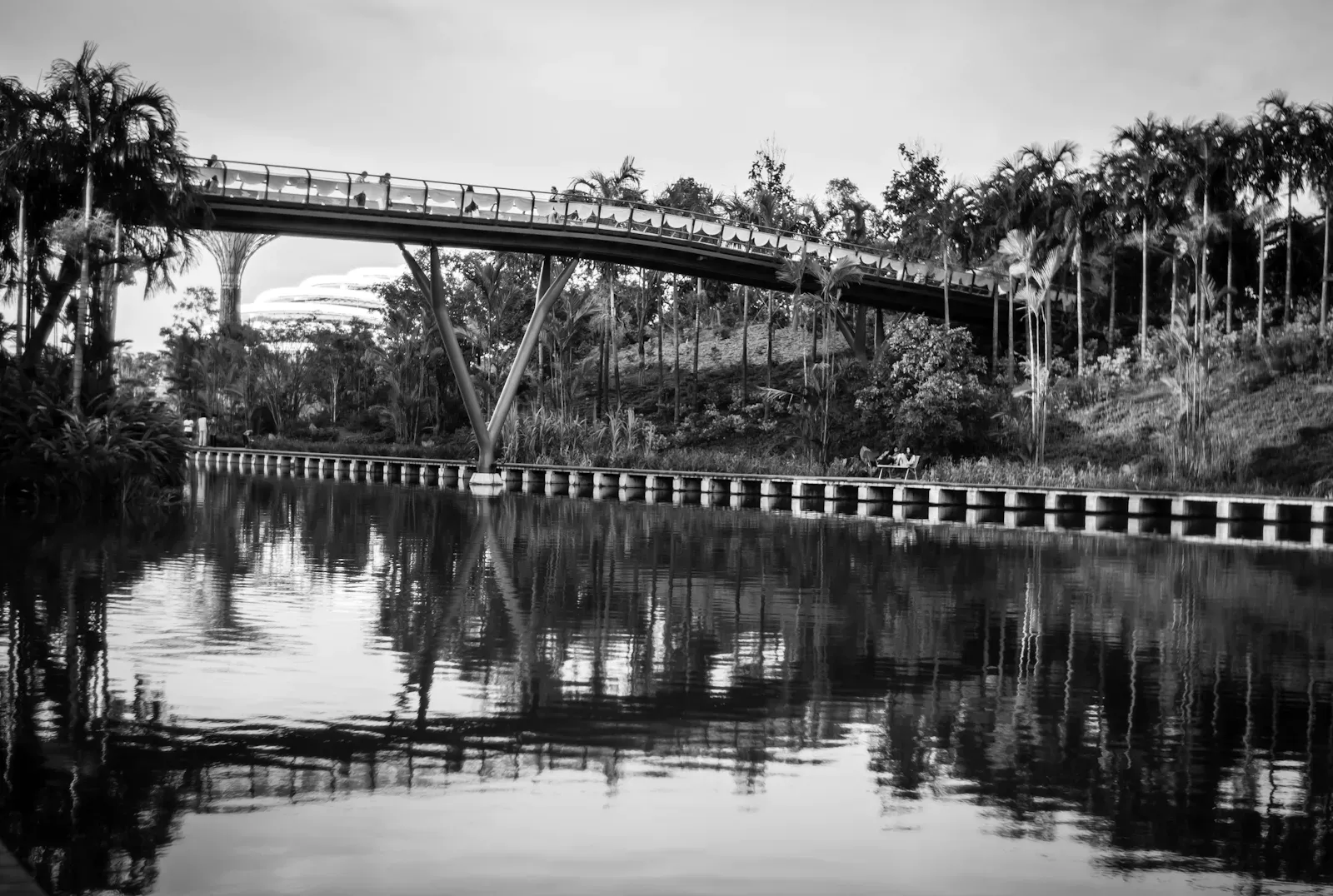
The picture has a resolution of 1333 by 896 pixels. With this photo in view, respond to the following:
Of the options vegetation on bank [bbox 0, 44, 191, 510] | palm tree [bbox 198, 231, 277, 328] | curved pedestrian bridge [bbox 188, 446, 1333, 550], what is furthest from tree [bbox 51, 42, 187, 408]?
palm tree [bbox 198, 231, 277, 328]

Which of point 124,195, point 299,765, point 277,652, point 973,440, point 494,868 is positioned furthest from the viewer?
point 973,440

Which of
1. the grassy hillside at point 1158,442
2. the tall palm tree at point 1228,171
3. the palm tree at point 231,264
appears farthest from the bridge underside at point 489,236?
the palm tree at point 231,264

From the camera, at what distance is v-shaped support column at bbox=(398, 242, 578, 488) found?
107 ft

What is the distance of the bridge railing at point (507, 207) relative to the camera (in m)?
29.2

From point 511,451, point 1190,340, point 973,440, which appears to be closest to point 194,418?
point 511,451

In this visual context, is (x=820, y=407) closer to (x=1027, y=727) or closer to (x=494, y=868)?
(x=1027, y=727)

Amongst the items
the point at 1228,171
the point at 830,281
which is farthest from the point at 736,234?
the point at 1228,171

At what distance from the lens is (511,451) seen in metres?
39.6

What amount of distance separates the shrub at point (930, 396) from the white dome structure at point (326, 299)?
104 meters

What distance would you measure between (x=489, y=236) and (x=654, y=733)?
2651cm

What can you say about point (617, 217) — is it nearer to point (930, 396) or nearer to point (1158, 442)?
point (930, 396)

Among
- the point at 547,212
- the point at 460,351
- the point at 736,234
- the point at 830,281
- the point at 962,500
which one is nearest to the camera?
the point at 962,500

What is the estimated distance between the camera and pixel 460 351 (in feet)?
113

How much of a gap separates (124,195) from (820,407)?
70.5 feet
